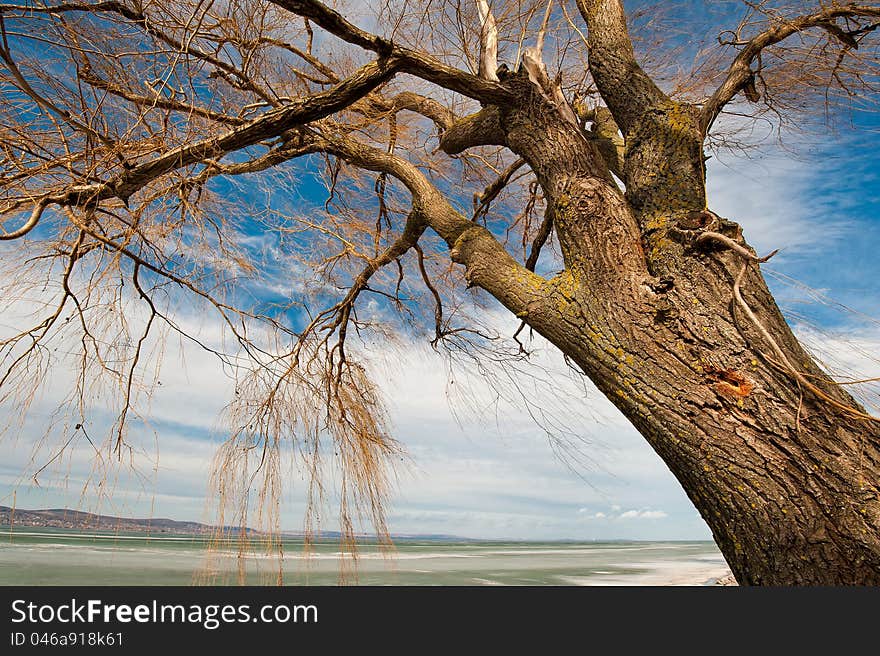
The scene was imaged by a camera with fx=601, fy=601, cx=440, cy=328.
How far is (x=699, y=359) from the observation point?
176 cm

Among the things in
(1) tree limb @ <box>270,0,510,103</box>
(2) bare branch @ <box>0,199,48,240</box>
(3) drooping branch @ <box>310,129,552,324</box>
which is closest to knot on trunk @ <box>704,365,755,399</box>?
(3) drooping branch @ <box>310,129,552,324</box>

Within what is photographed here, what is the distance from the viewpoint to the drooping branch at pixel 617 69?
7.38 feet

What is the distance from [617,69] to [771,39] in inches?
20.8

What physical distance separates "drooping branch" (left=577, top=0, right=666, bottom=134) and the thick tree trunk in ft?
0.26

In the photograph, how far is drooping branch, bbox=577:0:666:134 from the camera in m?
2.25

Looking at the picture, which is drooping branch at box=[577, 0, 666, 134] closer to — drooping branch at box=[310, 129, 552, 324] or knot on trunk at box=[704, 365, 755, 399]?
drooping branch at box=[310, 129, 552, 324]

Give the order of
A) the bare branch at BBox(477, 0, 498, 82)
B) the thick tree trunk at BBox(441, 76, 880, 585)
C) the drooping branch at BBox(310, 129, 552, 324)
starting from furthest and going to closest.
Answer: the bare branch at BBox(477, 0, 498, 82), the drooping branch at BBox(310, 129, 552, 324), the thick tree trunk at BBox(441, 76, 880, 585)

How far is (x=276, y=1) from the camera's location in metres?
1.82

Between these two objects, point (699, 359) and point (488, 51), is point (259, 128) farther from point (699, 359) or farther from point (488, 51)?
point (699, 359)

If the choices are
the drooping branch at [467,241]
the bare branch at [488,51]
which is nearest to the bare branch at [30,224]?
the drooping branch at [467,241]

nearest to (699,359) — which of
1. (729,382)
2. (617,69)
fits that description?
(729,382)

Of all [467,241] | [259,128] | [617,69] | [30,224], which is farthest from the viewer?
[467,241]

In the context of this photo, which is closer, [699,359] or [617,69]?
[699,359]
